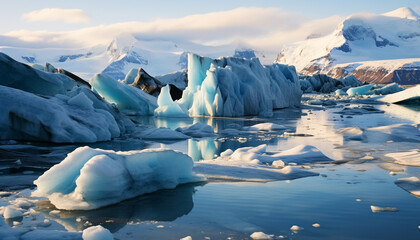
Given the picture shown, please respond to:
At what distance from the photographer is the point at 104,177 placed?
4266 mm

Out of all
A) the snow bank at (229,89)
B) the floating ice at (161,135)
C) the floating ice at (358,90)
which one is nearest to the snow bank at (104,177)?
the floating ice at (161,135)

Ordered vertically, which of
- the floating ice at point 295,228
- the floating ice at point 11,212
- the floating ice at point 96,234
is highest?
the floating ice at point 96,234

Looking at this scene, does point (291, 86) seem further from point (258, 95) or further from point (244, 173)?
point (244, 173)

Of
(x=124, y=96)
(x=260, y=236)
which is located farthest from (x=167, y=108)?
(x=260, y=236)

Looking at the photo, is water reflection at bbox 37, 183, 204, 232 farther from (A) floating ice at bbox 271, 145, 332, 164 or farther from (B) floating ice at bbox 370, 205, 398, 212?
(A) floating ice at bbox 271, 145, 332, 164

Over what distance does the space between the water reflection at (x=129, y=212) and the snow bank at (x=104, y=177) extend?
120mm

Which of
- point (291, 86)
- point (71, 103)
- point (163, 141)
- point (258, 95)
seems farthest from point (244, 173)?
point (291, 86)

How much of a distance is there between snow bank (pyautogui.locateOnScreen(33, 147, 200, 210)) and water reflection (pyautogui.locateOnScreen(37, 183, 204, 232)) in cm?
12

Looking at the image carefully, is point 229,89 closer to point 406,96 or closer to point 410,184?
point 410,184

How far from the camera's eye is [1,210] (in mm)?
3957

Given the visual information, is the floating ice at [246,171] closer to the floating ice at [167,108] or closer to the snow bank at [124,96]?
the floating ice at [167,108]

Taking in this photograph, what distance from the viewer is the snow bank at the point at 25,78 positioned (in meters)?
12.1

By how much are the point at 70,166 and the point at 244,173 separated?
2.29m

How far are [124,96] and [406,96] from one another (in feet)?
60.1
